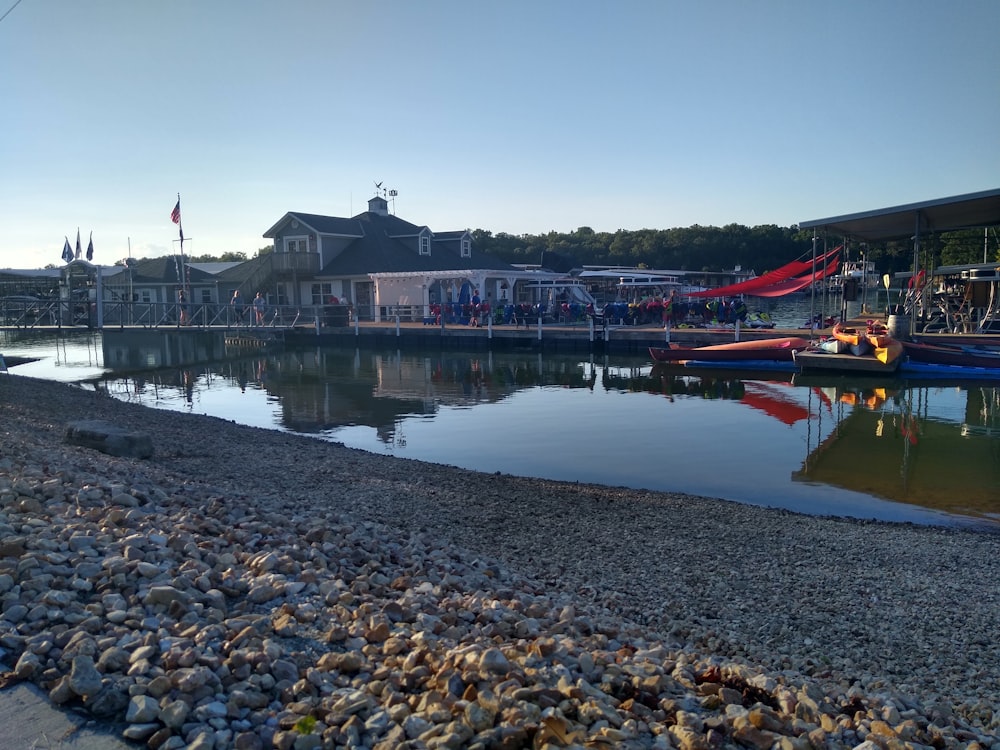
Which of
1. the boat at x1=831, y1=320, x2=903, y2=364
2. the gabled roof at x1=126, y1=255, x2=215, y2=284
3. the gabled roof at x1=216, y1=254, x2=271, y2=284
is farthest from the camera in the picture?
the gabled roof at x1=126, y1=255, x2=215, y2=284

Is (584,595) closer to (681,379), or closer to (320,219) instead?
(681,379)

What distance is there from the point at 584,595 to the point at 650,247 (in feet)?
295

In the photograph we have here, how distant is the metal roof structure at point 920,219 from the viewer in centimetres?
2378

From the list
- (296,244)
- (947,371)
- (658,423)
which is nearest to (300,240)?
(296,244)

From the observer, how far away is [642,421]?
58.4ft

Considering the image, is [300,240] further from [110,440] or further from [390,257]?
[110,440]

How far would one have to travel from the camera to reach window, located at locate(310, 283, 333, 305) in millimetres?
45656

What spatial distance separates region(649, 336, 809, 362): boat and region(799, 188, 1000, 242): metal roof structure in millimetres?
3938

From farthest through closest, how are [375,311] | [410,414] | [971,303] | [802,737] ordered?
1. [375,311]
2. [971,303]
3. [410,414]
4. [802,737]

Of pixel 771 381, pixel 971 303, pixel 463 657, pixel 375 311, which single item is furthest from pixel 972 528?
pixel 375 311

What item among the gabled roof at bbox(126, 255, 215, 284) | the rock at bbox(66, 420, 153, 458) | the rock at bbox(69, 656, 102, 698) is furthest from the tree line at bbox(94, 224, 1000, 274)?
the rock at bbox(69, 656, 102, 698)

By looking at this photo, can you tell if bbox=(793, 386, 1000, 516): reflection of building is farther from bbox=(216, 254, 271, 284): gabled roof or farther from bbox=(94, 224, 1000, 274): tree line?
Answer: bbox=(94, 224, 1000, 274): tree line

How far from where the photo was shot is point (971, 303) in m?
28.4

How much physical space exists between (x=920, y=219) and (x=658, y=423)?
15075mm
